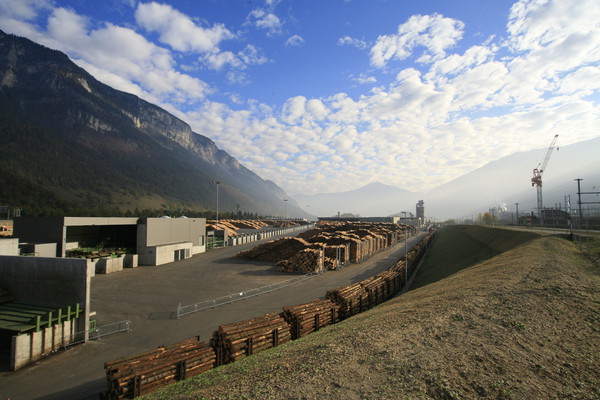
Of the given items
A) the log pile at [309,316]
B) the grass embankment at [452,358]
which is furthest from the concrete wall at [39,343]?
the log pile at [309,316]

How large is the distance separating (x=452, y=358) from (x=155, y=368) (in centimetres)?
893

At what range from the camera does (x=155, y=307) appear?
759 inches

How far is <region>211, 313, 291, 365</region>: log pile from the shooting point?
1135 centimetres

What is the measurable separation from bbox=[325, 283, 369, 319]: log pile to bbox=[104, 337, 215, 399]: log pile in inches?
340

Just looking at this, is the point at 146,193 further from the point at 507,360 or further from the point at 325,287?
the point at 507,360

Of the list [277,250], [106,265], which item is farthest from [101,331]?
[277,250]

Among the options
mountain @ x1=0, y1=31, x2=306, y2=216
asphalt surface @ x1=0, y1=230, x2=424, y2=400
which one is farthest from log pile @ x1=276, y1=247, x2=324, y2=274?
mountain @ x1=0, y1=31, x2=306, y2=216

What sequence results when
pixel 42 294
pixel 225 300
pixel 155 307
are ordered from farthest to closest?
pixel 225 300 → pixel 155 307 → pixel 42 294

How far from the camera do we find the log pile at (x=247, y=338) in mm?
11352

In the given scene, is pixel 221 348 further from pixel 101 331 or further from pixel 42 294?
pixel 42 294

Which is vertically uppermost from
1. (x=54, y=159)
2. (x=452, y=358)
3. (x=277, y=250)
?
(x=54, y=159)

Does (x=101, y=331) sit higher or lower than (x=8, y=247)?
lower

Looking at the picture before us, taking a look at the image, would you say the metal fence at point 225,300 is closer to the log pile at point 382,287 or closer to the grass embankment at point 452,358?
the log pile at point 382,287

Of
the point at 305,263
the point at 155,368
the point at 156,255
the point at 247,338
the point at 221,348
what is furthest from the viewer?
the point at 156,255
